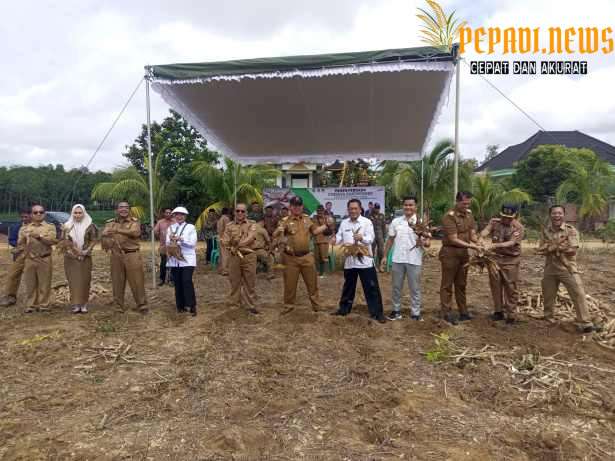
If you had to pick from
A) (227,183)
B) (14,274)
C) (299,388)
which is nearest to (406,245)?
(299,388)

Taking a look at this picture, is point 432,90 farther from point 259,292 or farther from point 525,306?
point 259,292

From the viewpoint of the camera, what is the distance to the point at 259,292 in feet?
24.5

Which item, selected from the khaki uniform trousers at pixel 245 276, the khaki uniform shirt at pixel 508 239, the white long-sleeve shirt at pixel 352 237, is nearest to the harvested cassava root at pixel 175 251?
the khaki uniform trousers at pixel 245 276

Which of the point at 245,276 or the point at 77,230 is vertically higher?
the point at 77,230

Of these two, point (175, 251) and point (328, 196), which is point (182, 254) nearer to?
point (175, 251)

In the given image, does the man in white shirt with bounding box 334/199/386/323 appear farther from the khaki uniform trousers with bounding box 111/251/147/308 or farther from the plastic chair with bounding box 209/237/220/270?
the plastic chair with bounding box 209/237/220/270

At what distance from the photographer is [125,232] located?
221 inches

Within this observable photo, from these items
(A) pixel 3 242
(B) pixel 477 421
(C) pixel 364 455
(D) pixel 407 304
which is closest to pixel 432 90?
(D) pixel 407 304

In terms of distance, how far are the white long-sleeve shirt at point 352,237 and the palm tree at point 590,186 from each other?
14.1 m

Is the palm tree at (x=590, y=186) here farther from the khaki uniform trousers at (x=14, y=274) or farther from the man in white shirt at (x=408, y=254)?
the khaki uniform trousers at (x=14, y=274)

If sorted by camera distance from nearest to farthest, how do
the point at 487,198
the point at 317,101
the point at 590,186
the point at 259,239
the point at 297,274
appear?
the point at 297,274 → the point at 259,239 → the point at 317,101 → the point at 590,186 → the point at 487,198

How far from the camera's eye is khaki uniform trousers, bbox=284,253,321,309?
223 inches

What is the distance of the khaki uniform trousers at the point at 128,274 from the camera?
572cm

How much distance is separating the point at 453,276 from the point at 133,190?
14.0 metres
